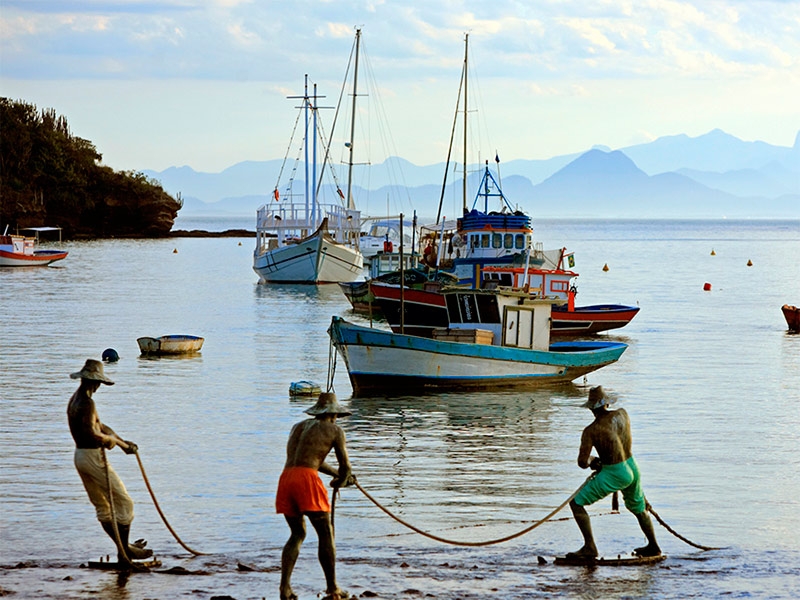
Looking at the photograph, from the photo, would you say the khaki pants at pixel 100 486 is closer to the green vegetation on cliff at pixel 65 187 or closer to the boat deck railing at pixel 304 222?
the boat deck railing at pixel 304 222

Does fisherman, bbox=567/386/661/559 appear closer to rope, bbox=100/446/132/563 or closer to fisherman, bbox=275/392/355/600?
fisherman, bbox=275/392/355/600

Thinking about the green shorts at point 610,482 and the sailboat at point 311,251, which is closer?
the green shorts at point 610,482

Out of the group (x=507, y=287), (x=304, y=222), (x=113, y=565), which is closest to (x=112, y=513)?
(x=113, y=565)

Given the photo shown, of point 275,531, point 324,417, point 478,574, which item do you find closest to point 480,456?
point 275,531

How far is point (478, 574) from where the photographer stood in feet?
40.2

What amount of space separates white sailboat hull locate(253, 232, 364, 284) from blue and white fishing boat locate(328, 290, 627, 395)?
4261 centimetres

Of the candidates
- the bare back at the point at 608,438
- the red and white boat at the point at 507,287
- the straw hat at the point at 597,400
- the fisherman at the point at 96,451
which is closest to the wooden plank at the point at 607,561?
the bare back at the point at 608,438

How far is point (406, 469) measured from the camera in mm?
18516

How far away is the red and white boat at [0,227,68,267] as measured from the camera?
8138cm

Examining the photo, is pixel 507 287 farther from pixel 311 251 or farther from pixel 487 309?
pixel 311 251

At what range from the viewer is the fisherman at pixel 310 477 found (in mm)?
10438

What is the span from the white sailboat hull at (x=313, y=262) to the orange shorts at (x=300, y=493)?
196 feet

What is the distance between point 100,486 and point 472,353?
15390 millimetres

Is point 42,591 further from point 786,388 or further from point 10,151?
point 10,151
